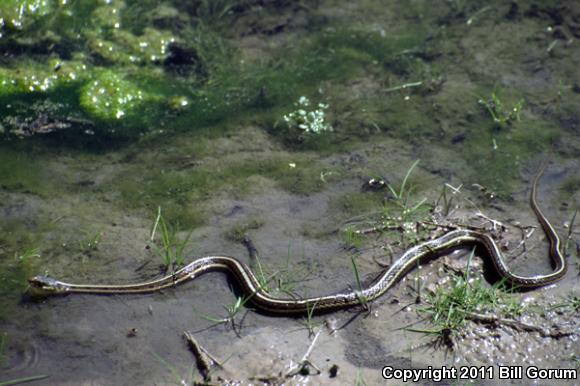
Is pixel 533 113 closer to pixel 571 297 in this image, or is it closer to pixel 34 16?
pixel 571 297

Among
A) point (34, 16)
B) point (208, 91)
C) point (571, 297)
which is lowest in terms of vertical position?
point (571, 297)

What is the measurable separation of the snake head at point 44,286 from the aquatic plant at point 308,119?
2.89 metres

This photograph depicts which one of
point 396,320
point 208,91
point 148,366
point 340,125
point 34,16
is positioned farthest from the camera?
point 34,16

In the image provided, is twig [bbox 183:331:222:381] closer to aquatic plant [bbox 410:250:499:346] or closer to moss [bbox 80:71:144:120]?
aquatic plant [bbox 410:250:499:346]

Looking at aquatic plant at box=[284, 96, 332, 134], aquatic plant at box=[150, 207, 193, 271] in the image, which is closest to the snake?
aquatic plant at box=[150, 207, 193, 271]

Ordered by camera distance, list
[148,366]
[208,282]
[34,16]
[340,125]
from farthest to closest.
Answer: [34,16] < [340,125] < [208,282] < [148,366]

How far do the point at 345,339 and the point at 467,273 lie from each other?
1149mm

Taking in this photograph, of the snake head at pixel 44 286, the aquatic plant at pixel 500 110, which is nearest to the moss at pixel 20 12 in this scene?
the snake head at pixel 44 286

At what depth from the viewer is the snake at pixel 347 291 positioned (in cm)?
503

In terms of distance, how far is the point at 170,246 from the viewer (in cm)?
550

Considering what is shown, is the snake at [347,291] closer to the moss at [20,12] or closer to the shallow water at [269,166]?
the shallow water at [269,166]

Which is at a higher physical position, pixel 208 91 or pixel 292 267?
→ pixel 208 91

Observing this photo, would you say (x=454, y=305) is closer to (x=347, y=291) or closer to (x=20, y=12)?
(x=347, y=291)

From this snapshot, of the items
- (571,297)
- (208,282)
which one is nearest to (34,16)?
(208,282)
